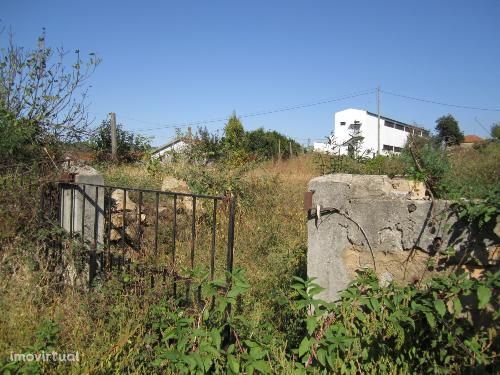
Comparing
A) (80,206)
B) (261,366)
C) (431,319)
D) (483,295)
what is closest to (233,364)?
→ (261,366)

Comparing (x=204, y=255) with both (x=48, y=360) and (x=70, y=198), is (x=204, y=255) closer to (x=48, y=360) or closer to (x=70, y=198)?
(x=70, y=198)

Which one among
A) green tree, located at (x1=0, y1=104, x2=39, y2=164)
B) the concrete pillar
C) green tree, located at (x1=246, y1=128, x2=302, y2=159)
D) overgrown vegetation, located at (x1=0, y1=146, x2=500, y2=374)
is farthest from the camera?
green tree, located at (x1=246, y1=128, x2=302, y2=159)

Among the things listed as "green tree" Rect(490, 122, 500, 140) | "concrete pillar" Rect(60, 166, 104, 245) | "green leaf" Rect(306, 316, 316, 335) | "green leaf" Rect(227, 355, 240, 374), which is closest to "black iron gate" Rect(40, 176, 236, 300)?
"concrete pillar" Rect(60, 166, 104, 245)

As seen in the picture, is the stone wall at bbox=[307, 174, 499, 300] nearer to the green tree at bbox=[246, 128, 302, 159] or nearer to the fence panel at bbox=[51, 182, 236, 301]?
the fence panel at bbox=[51, 182, 236, 301]

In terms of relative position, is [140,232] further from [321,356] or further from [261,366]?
[321,356]

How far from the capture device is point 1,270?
325cm

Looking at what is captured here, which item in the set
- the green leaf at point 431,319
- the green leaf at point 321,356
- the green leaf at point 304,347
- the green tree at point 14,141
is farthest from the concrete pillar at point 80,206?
the green leaf at point 431,319

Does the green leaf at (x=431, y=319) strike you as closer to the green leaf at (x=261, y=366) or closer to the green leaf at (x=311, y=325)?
the green leaf at (x=311, y=325)

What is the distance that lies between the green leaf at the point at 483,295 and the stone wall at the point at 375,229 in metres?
0.54

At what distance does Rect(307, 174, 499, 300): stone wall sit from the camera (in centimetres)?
259

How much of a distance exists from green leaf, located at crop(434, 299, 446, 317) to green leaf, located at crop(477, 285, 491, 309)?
18 cm

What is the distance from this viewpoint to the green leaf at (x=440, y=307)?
2020 millimetres

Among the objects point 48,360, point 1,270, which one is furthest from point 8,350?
point 1,270

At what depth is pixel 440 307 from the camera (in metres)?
2.05
